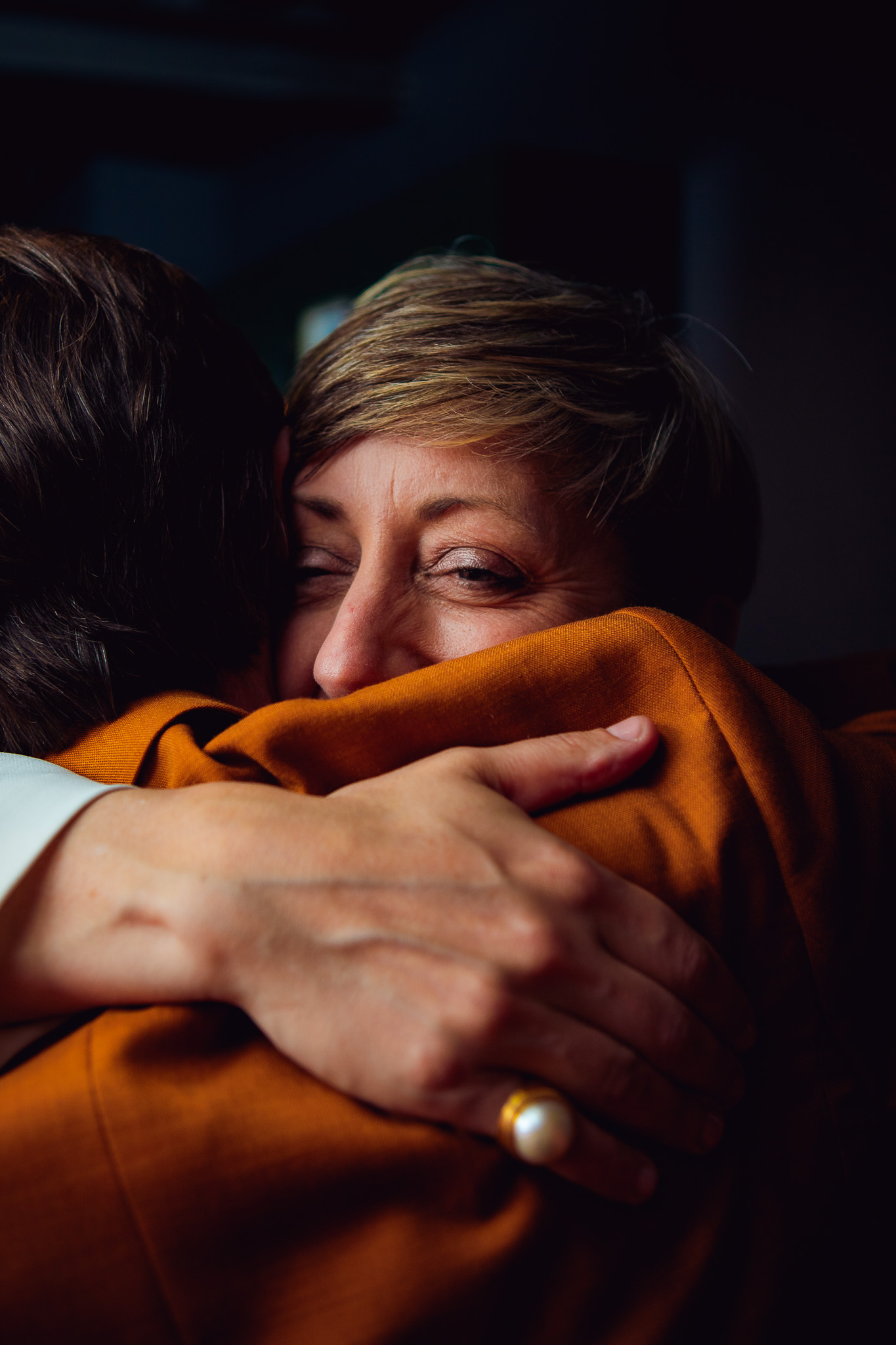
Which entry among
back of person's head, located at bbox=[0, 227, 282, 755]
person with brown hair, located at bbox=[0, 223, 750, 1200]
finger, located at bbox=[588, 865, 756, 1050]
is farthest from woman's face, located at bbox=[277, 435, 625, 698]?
finger, located at bbox=[588, 865, 756, 1050]

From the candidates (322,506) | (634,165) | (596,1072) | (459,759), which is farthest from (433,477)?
(634,165)

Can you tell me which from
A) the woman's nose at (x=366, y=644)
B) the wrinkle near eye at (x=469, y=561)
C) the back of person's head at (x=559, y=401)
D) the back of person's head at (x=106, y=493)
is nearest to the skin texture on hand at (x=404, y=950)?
the back of person's head at (x=106, y=493)

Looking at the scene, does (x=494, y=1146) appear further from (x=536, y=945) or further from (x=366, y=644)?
(x=366, y=644)

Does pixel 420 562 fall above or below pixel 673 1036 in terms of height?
above

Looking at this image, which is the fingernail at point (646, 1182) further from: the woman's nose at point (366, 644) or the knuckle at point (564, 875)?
the woman's nose at point (366, 644)

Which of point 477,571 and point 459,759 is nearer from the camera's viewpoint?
point 459,759

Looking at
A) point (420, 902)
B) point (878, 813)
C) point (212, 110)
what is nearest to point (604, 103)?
point (212, 110)

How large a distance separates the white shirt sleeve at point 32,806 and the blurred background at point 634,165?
2.09 m

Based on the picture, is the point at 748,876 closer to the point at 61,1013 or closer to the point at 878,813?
the point at 878,813

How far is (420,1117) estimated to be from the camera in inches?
27.7

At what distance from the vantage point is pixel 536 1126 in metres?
0.68

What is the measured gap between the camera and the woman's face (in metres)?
1.24

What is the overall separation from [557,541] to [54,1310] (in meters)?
0.96

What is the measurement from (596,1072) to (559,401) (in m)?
0.87
